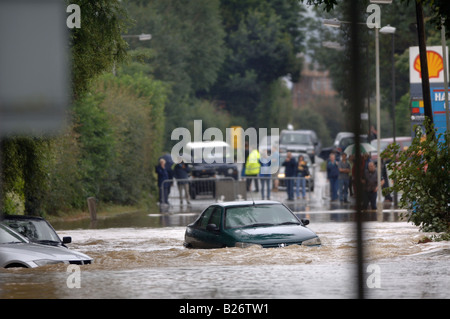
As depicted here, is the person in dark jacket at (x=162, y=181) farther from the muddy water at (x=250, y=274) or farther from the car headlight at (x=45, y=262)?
the car headlight at (x=45, y=262)

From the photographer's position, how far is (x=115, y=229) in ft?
89.9

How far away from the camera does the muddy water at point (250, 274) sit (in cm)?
1146

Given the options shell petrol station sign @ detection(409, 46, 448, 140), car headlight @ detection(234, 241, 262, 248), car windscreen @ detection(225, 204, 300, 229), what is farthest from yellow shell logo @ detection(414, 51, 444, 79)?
car headlight @ detection(234, 241, 262, 248)

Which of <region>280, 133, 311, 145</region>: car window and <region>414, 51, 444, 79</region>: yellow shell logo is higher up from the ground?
<region>414, 51, 444, 79</region>: yellow shell logo

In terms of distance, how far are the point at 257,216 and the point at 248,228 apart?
62 cm

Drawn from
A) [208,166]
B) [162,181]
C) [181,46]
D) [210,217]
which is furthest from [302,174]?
[181,46]

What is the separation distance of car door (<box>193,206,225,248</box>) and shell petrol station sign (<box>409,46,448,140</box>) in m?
8.46

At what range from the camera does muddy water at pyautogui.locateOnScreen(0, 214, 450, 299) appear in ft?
37.6

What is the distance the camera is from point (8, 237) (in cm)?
1585

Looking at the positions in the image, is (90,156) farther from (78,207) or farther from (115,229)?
(115,229)

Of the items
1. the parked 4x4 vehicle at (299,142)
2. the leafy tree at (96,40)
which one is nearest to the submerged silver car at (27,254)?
the leafy tree at (96,40)

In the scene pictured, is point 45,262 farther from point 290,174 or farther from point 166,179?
point 290,174

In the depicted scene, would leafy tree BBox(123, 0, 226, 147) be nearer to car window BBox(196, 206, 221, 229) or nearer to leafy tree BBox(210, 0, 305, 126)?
leafy tree BBox(210, 0, 305, 126)

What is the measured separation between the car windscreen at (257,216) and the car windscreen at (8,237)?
4.14 meters
